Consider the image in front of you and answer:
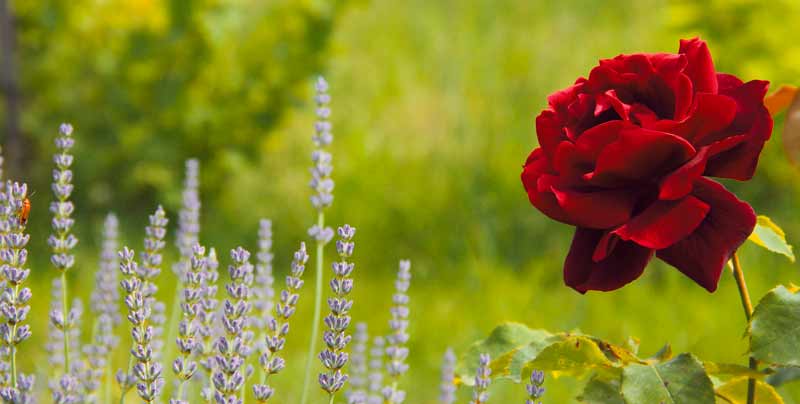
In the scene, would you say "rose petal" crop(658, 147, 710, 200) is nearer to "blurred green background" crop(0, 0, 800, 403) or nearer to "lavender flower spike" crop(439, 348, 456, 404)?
"lavender flower spike" crop(439, 348, 456, 404)

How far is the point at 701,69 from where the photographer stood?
122cm

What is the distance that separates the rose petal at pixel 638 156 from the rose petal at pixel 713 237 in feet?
0.16

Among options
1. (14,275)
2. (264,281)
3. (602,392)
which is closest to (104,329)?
(264,281)

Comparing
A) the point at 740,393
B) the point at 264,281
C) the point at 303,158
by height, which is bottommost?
the point at 740,393

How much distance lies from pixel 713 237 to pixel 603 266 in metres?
0.13

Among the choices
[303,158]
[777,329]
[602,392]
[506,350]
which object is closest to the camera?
[777,329]

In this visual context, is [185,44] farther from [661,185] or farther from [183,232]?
[661,185]

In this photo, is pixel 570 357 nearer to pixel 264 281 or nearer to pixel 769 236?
pixel 769 236

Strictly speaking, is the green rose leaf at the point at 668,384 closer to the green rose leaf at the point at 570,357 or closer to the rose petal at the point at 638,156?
the green rose leaf at the point at 570,357

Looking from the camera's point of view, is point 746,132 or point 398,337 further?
point 398,337

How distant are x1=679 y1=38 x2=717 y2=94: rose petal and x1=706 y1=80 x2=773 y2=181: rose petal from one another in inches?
1.2

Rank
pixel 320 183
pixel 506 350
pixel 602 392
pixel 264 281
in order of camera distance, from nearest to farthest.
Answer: pixel 602 392 < pixel 506 350 < pixel 320 183 < pixel 264 281

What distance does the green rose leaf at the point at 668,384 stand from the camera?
1.18m

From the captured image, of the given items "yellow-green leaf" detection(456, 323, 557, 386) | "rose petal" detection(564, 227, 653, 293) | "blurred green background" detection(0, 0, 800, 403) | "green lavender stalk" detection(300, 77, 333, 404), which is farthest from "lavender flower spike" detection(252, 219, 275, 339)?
"blurred green background" detection(0, 0, 800, 403)
